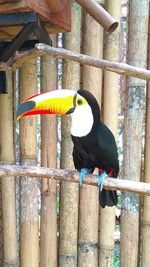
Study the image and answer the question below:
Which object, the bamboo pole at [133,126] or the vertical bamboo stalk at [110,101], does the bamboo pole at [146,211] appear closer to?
the bamboo pole at [133,126]

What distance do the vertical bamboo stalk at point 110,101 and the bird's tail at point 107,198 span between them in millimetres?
321

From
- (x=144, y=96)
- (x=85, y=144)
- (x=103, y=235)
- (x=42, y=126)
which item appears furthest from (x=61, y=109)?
(x=103, y=235)

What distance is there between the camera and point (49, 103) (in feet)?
5.27

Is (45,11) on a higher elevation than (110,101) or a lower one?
higher

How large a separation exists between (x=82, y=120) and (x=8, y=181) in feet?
1.89

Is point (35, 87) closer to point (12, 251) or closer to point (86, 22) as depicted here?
point (86, 22)

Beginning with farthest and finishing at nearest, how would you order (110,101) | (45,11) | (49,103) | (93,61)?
(110,101), (45,11), (49,103), (93,61)

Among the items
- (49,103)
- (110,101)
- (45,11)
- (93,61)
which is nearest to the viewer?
(93,61)

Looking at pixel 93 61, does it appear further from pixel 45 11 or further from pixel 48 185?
pixel 48 185

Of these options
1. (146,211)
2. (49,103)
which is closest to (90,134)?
(49,103)

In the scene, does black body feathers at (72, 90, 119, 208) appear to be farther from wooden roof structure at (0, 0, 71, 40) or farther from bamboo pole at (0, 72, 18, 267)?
bamboo pole at (0, 72, 18, 267)

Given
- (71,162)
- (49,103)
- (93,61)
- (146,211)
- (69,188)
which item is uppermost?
(93,61)

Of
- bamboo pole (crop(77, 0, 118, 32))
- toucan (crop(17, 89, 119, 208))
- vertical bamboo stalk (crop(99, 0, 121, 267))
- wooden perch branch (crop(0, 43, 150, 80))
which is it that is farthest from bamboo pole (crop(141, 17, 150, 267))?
wooden perch branch (crop(0, 43, 150, 80))

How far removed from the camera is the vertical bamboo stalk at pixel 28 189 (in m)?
2.09
